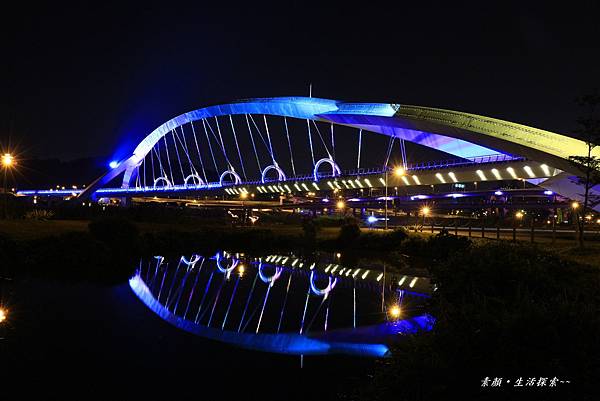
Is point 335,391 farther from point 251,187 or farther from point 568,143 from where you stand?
point 251,187

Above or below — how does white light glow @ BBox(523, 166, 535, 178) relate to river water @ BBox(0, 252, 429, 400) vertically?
above

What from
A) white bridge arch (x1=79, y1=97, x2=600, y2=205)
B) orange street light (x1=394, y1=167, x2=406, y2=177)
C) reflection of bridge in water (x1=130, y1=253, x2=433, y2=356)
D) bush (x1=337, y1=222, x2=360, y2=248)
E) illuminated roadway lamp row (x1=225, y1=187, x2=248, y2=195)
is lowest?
reflection of bridge in water (x1=130, y1=253, x2=433, y2=356)

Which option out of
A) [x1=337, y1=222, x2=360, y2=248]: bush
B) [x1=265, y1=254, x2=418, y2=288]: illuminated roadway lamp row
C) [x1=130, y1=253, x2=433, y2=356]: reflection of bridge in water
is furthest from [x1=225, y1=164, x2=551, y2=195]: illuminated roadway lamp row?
[x1=130, y1=253, x2=433, y2=356]: reflection of bridge in water

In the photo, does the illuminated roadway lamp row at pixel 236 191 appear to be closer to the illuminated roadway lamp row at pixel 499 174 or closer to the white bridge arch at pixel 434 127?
the white bridge arch at pixel 434 127

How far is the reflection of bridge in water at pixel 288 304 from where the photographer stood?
10539mm

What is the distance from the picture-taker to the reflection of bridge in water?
1054 cm

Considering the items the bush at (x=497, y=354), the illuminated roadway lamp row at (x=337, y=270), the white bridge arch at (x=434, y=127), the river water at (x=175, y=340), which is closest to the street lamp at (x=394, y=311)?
the river water at (x=175, y=340)

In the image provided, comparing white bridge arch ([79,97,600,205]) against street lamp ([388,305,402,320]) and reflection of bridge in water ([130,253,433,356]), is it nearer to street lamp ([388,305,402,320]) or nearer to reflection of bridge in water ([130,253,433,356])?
reflection of bridge in water ([130,253,433,356])

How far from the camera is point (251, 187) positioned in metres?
71.4

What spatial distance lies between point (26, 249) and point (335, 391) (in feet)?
55.9

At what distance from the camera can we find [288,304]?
1432cm

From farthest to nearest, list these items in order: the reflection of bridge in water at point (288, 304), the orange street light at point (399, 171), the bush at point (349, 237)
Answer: the orange street light at point (399, 171) < the bush at point (349, 237) < the reflection of bridge in water at point (288, 304)

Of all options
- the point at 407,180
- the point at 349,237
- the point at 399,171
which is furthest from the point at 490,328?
the point at 407,180

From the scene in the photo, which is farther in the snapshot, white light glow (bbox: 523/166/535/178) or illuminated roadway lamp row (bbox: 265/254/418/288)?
white light glow (bbox: 523/166/535/178)
